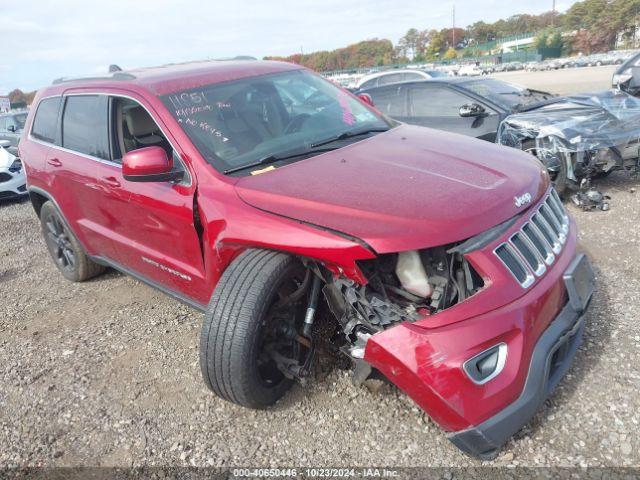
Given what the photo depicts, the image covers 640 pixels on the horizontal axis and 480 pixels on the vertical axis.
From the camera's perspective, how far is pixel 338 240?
2189 millimetres

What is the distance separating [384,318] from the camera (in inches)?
91.8

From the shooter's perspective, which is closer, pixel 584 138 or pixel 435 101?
pixel 584 138

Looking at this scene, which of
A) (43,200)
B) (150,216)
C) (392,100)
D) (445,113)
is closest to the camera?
(150,216)

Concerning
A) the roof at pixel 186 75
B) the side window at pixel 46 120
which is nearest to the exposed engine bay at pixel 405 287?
the roof at pixel 186 75

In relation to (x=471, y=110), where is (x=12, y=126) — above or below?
below

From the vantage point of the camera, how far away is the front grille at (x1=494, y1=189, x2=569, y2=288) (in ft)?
7.27

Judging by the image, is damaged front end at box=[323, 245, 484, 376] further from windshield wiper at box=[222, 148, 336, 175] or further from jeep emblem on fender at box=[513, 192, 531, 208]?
windshield wiper at box=[222, 148, 336, 175]

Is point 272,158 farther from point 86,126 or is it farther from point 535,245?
point 86,126

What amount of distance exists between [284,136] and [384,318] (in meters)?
1.38

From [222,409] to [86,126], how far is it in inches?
93.6

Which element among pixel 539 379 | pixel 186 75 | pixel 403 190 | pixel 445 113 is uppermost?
pixel 186 75

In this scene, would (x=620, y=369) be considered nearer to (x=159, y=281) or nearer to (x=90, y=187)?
(x=159, y=281)

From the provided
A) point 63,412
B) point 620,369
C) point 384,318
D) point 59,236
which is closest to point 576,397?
point 620,369

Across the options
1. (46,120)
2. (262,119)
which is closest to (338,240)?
(262,119)
